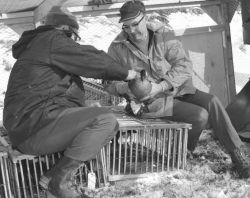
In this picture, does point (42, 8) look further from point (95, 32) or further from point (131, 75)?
point (131, 75)

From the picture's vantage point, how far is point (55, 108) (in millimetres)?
3338

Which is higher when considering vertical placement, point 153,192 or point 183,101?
point 183,101

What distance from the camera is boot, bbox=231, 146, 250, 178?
157 inches

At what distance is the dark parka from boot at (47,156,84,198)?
1.06 feet

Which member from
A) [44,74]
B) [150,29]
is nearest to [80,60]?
[44,74]

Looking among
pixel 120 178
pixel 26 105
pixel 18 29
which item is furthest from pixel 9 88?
pixel 18 29

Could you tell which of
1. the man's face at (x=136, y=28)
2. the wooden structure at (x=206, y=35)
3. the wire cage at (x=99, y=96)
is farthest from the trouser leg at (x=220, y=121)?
the wooden structure at (x=206, y=35)

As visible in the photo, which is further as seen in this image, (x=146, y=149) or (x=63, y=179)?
(x=146, y=149)

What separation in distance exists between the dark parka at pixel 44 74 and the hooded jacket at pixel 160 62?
3.06 ft

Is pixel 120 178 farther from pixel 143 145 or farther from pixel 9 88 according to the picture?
pixel 9 88

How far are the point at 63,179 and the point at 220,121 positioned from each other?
5.37 ft

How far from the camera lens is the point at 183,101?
4.41 metres

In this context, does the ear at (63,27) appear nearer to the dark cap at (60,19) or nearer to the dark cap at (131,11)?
the dark cap at (60,19)

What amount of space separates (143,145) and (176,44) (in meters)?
1.04
